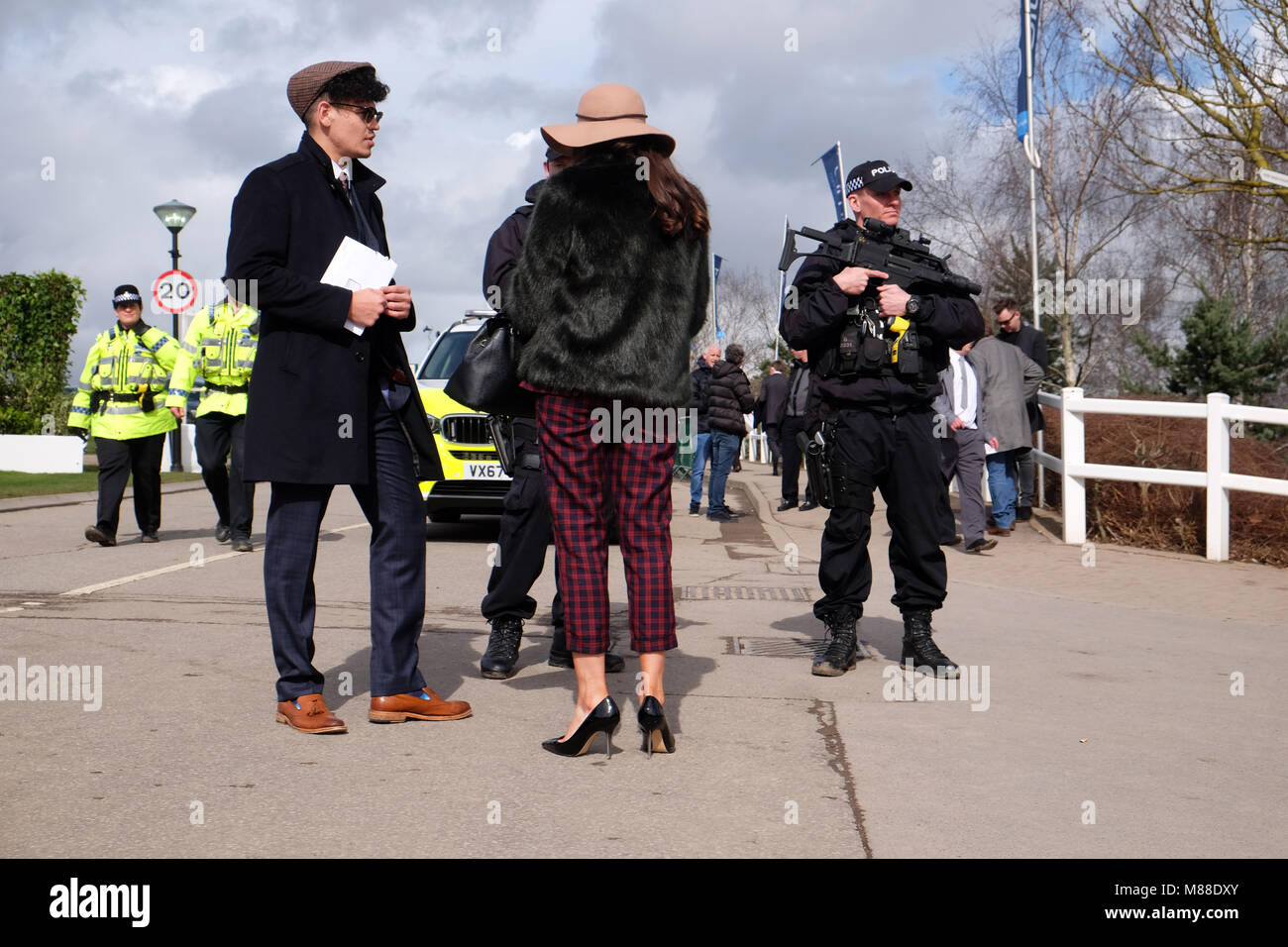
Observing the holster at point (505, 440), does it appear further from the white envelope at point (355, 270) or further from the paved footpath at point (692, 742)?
the white envelope at point (355, 270)

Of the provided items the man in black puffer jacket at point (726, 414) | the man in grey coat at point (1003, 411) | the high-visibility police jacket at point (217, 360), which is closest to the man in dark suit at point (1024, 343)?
the man in grey coat at point (1003, 411)

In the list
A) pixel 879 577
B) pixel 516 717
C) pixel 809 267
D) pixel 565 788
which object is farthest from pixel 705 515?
pixel 565 788

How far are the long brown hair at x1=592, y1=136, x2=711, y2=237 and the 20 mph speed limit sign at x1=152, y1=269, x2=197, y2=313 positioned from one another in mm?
19433

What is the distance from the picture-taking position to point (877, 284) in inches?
228

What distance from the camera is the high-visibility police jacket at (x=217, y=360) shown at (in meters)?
10.8

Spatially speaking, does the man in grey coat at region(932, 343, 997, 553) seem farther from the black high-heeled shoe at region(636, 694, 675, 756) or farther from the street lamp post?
the street lamp post

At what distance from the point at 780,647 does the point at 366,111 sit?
3060 millimetres

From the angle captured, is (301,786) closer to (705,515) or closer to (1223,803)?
(1223,803)

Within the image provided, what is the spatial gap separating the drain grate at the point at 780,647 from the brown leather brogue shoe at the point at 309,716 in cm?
220

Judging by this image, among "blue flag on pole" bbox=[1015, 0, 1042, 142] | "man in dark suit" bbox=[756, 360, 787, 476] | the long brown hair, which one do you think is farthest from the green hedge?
the long brown hair

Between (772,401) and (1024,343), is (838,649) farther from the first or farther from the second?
(772,401)

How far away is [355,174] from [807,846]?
9.19 feet

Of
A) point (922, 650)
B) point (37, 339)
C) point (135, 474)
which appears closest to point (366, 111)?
point (922, 650)

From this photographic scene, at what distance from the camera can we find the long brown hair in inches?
168
